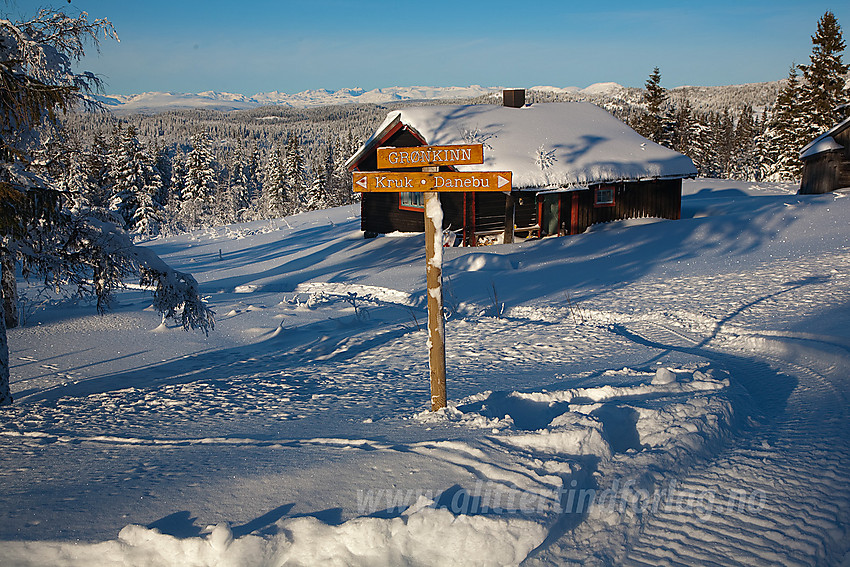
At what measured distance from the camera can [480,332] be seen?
9.96m

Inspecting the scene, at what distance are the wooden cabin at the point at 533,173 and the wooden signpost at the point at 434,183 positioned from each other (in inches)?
511

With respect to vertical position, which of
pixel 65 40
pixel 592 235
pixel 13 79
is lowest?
pixel 592 235

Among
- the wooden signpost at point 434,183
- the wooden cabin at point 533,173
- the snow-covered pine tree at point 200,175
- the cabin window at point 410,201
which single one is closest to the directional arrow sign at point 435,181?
the wooden signpost at point 434,183

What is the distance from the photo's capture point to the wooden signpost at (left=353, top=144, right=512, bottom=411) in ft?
17.1

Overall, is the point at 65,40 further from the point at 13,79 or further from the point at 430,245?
the point at 430,245

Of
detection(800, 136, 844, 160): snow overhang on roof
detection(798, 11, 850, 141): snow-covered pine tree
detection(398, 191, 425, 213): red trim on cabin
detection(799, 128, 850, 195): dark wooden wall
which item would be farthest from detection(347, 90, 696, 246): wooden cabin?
detection(798, 11, 850, 141): snow-covered pine tree

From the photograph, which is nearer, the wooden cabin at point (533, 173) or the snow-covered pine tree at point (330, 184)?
the wooden cabin at point (533, 173)

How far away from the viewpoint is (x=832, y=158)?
83.4 feet

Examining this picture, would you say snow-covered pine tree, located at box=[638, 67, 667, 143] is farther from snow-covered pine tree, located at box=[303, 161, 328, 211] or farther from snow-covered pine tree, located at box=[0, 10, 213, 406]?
snow-covered pine tree, located at box=[0, 10, 213, 406]

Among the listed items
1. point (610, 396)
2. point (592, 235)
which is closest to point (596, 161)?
point (592, 235)

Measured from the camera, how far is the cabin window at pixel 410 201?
69.7ft

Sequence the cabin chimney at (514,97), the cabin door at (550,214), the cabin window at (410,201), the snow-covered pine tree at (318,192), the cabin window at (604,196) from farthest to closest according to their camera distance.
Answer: the snow-covered pine tree at (318,192) < the cabin chimney at (514,97) < the cabin window at (410,201) < the cabin window at (604,196) < the cabin door at (550,214)

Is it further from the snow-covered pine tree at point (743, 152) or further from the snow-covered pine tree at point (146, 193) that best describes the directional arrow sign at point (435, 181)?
the snow-covered pine tree at point (743, 152)

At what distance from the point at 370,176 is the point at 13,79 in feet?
12.6
